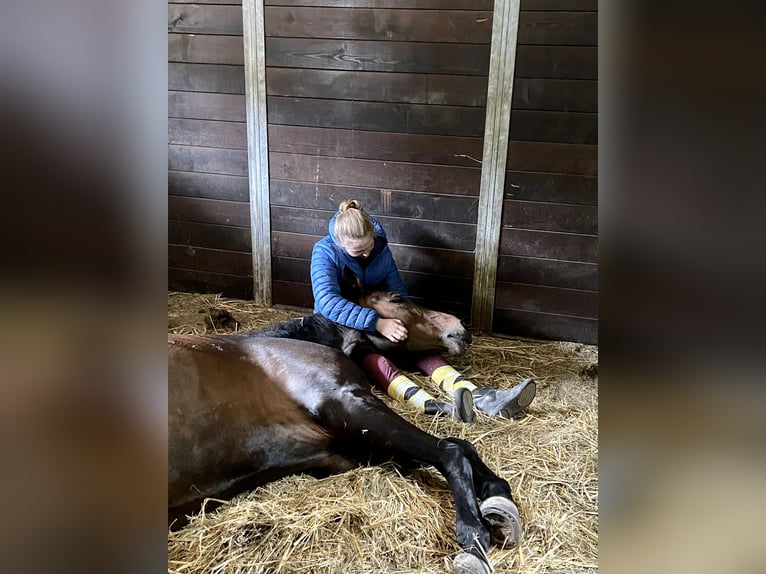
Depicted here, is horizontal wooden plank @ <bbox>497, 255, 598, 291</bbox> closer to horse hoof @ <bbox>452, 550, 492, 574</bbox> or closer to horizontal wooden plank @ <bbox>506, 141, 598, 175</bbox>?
horizontal wooden plank @ <bbox>506, 141, 598, 175</bbox>

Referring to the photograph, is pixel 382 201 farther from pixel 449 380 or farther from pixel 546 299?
pixel 449 380

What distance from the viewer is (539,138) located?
129 inches

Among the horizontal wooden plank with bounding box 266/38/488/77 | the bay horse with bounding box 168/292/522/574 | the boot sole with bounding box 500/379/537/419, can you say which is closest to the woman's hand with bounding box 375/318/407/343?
the bay horse with bounding box 168/292/522/574

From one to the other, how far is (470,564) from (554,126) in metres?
2.38

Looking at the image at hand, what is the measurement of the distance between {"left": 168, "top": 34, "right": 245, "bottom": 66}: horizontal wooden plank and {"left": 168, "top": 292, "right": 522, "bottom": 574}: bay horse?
82.4 inches

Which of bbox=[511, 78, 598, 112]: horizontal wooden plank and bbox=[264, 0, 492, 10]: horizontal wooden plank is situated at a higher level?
bbox=[264, 0, 492, 10]: horizontal wooden plank

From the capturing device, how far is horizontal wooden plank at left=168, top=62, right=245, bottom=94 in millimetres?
3697

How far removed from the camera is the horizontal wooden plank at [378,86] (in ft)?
10.9

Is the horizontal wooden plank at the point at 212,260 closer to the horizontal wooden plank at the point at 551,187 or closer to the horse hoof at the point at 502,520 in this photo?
the horizontal wooden plank at the point at 551,187

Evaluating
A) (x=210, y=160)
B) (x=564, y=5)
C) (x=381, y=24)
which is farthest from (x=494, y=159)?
(x=210, y=160)

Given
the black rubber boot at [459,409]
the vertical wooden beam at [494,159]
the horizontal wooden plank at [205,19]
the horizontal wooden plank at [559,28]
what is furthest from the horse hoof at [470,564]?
the horizontal wooden plank at [205,19]

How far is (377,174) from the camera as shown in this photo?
11.8ft
